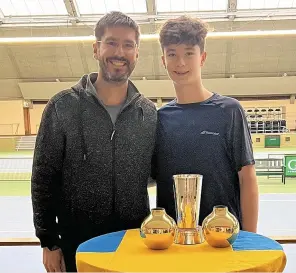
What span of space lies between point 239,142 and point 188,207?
0.56m

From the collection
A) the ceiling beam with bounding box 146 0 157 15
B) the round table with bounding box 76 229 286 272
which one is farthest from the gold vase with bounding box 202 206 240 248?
the ceiling beam with bounding box 146 0 157 15

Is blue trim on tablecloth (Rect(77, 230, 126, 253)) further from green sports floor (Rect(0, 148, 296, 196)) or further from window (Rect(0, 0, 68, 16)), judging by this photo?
window (Rect(0, 0, 68, 16))

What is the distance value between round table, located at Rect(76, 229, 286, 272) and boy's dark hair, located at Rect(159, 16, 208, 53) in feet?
3.15

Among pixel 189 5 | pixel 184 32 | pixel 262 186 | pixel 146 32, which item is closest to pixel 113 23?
pixel 184 32

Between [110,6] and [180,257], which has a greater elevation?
[110,6]

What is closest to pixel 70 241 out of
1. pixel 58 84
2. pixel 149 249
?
pixel 149 249

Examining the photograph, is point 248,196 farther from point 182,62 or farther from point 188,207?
point 182,62

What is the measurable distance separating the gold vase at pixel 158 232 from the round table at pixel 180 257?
3 cm

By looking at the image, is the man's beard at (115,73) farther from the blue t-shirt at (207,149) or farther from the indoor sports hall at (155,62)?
the indoor sports hall at (155,62)

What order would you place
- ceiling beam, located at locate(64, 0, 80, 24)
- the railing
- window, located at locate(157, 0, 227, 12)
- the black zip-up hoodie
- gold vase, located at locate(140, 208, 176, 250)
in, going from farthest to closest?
the railing, ceiling beam, located at locate(64, 0, 80, 24), window, located at locate(157, 0, 227, 12), the black zip-up hoodie, gold vase, located at locate(140, 208, 176, 250)

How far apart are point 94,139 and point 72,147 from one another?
111mm

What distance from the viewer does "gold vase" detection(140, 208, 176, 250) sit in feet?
4.76

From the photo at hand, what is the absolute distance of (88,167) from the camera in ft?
6.16

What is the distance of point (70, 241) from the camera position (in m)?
1.97
